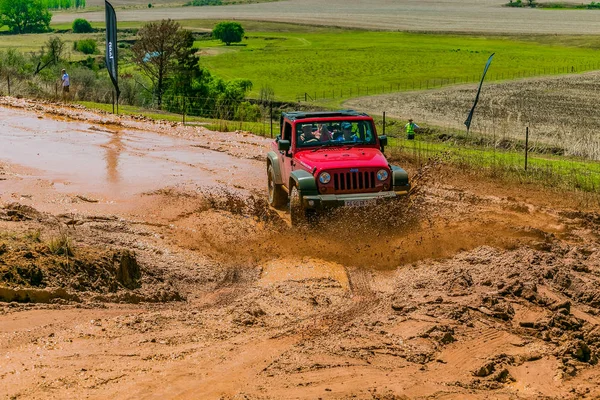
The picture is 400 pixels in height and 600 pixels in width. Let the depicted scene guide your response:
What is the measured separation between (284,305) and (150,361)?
2.74 metres

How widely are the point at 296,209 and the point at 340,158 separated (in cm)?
115

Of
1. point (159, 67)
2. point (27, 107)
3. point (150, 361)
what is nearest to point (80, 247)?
point (150, 361)

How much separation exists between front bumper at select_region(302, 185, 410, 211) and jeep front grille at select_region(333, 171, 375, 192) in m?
0.14

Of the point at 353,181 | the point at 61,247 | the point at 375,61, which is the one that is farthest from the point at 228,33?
the point at 61,247

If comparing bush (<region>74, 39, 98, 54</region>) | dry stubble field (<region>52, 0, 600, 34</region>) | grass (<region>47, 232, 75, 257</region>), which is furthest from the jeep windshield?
dry stubble field (<region>52, 0, 600, 34</region>)

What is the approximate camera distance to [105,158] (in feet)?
78.5

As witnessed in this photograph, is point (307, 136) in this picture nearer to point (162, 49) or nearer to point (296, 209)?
point (296, 209)

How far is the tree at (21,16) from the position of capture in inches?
6619

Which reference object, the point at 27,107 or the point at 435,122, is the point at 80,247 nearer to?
the point at 27,107

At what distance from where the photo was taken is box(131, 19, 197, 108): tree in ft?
178

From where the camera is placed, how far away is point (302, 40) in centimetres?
13475

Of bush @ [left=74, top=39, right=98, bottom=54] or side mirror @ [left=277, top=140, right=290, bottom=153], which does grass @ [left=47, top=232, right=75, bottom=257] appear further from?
bush @ [left=74, top=39, right=98, bottom=54]

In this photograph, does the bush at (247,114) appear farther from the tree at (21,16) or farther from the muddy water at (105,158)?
the tree at (21,16)

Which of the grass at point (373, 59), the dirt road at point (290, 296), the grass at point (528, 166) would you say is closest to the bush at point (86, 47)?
the grass at point (373, 59)
